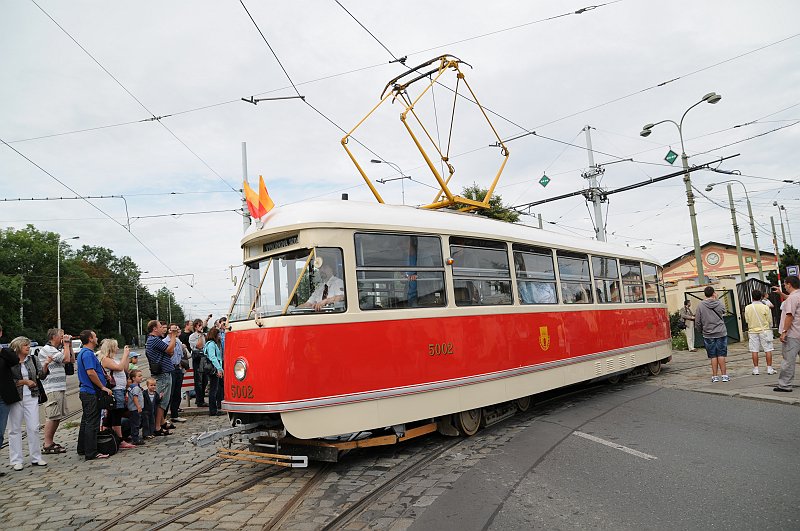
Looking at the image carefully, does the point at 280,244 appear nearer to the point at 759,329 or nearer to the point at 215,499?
the point at 215,499

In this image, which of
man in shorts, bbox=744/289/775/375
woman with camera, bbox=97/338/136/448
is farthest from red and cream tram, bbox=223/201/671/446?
man in shorts, bbox=744/289/775/375

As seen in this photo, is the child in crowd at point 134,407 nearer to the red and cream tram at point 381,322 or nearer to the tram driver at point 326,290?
the red and cream tram at point 381,322

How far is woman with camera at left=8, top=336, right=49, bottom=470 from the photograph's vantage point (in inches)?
284

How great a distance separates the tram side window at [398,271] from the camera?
630 centimetres

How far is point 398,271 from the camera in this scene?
6594 millimetres

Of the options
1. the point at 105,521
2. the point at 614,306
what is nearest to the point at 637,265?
the point at 614,306

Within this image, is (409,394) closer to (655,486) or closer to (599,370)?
(655,486)

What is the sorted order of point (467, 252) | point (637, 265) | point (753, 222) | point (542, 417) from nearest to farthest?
point (467, 252), point (542, 417), point (637, 265), point (753, 222)

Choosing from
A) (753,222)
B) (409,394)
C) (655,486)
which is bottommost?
(655,486)

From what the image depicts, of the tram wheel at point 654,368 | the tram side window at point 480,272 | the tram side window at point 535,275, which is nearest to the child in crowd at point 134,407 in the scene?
the tram side window at point 480,272

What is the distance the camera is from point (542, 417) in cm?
856

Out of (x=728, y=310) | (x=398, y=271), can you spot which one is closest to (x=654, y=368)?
(x=728, y=310)

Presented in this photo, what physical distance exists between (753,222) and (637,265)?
28.2m

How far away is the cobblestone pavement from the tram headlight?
110 centimetres
